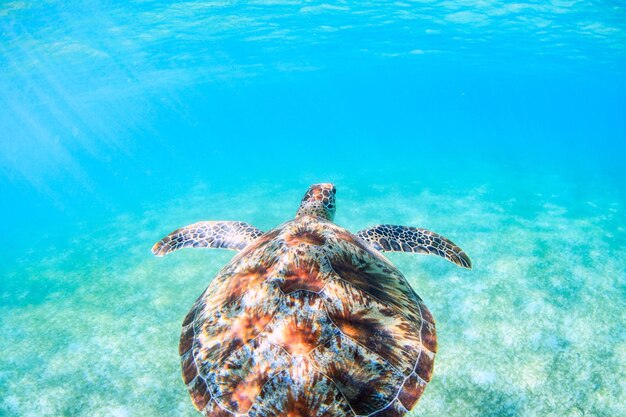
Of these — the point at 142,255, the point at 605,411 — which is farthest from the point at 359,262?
the point at 142,255

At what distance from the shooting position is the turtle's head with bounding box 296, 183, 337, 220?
198 inches

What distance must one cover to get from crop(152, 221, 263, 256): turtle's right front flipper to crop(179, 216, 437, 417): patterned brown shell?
215 centimetres

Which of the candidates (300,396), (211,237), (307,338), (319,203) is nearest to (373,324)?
(307,338)

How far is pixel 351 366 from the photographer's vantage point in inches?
86.5

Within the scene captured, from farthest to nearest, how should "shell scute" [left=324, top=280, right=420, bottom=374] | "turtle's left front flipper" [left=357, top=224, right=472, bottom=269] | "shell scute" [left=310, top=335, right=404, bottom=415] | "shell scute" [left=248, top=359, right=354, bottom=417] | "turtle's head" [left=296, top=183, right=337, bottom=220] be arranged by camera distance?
"turtle's head" [left=296, top=183, right=337, bottom=220], "turtle's left front flipper" [left=357, top=224, right=472, bottom=269], "shell scute" [left=324, top=280, right=420, bottom=374], "shell scute" [left=310, top=335, right=404, bottom=415], "shell scute" [left=248, top=359, right=354, bottom=417]

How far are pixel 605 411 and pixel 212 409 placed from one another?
17.3 ft

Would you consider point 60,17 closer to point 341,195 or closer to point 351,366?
point 341,195

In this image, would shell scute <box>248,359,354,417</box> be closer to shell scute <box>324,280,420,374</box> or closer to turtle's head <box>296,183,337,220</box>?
shell scute <box>324,280,420,374</box>

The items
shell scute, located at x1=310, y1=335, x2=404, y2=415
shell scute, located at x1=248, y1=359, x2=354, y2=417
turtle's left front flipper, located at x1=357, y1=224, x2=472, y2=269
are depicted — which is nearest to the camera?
shell scute, located at x1=248, y1=359, x2=354, y2=417

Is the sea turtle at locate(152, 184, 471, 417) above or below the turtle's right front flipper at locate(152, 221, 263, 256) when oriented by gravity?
above

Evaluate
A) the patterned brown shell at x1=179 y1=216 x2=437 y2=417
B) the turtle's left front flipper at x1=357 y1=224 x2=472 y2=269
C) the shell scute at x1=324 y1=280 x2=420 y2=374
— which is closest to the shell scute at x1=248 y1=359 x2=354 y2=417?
the patterned brown shell at x1=179 y1=216 x2=437 y2=417

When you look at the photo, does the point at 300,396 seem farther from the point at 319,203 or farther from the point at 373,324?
the point at 319,203

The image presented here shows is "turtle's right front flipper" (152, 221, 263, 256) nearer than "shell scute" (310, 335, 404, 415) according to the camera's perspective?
No

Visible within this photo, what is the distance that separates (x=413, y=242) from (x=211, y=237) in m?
3.20
